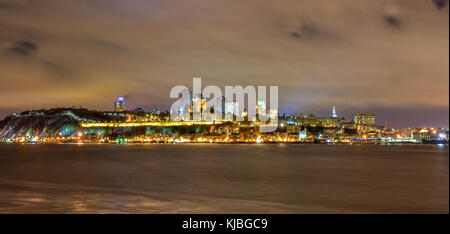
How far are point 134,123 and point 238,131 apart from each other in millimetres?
59858

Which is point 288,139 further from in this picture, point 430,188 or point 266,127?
point 430,188

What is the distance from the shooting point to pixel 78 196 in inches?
674

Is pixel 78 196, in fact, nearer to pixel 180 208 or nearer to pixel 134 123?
pixel 180 208

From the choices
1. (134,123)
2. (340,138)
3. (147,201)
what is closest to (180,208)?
(147,201)

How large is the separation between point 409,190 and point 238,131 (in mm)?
142265

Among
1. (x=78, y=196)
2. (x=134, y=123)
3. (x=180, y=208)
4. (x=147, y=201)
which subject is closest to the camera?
(x=180, y=208)

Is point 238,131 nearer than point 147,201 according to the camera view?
No
